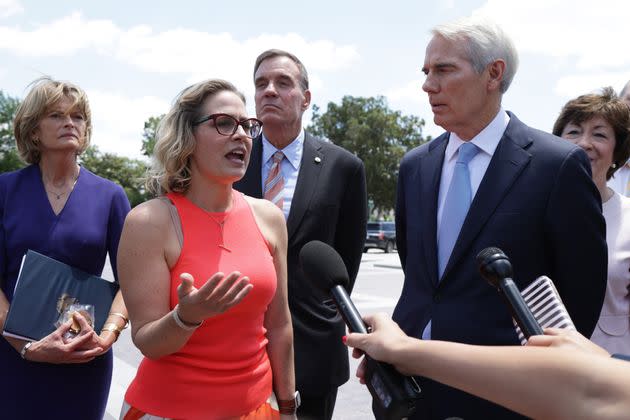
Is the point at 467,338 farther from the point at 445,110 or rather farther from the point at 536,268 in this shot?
the point at 445,110

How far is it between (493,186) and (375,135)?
158 feet

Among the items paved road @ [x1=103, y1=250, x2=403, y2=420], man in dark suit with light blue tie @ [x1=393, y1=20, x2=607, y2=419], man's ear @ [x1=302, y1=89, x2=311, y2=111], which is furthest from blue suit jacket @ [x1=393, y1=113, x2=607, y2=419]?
paved road @ [x1=103, y1=250, x2=403, y2=420]

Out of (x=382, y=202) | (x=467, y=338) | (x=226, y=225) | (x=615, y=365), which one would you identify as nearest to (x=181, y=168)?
(x=226, y=225)

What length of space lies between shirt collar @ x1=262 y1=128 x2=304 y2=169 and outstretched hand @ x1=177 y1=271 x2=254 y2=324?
1.65 m

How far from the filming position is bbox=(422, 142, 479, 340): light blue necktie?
2.52m

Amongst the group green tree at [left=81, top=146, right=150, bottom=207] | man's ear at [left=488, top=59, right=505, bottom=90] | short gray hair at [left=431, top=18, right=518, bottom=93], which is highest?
short gray hair at [left=431, top=18, right=518, bottom=93]

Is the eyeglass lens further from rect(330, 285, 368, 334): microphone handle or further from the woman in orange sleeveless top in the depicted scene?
rect(330, 285, 368, 334): microphone handle

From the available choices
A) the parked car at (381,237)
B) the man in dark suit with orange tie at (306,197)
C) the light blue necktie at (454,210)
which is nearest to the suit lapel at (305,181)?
the man in dark suit with orange tie at (306,197)

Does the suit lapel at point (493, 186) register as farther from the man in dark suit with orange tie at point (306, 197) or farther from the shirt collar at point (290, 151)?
the shirt collar at point (290, 151)

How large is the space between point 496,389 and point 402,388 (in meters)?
0.21

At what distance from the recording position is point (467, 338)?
2.36m

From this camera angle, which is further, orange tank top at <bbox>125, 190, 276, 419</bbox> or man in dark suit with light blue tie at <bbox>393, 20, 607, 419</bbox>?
man in dark suit with light blue tie at <bbox>393, 20, 607, 419</bbox>

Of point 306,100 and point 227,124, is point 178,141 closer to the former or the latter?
point 227,124

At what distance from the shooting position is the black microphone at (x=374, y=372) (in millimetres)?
1311
